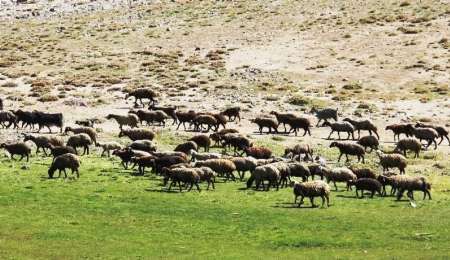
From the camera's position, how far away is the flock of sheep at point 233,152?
3681 cm

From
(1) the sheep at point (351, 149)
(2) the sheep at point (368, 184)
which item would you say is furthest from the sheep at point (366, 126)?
(2) the sheep at point (368, 184)

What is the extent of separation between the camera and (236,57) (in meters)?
86.6

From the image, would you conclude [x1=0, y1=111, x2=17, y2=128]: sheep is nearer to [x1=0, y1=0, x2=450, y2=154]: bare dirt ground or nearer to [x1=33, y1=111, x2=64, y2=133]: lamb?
[x1=33, y1=111, x2=64, y2=133]: lamb

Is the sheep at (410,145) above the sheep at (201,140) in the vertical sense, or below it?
above

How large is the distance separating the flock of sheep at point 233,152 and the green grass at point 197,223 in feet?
2.94

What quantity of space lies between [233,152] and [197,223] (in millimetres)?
16196

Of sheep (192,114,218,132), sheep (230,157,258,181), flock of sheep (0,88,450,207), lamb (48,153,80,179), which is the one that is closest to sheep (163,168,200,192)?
flock of sheep (0,88,450,207)

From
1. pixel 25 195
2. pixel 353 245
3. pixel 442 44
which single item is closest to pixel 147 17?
pixel 442 44

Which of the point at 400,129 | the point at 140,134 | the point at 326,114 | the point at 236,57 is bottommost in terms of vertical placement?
the point at 140,134

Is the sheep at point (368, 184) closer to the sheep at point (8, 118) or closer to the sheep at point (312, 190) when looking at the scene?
the sheep at point (312, 190)

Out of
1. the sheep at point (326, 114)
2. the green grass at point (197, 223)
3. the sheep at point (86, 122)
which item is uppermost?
the sheep at point (326, 114)

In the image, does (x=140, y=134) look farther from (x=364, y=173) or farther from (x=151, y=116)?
(x=364, y=173)

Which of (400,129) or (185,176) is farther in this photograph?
(400,129)

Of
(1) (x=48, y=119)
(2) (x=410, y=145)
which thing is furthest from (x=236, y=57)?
(2) (x=410, y=145)
